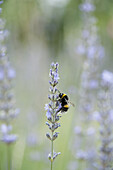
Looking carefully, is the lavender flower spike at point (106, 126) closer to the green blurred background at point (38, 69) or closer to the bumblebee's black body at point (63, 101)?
the bumblebee's black body at point (63, 101)

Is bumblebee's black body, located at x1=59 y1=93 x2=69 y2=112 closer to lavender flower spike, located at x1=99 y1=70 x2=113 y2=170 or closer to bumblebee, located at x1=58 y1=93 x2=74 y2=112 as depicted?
bumblebee, located at x1=58 y1=93 x2=74 y2=112

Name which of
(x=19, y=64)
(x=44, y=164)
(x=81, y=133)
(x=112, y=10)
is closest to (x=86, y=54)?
(x=81, y=133)

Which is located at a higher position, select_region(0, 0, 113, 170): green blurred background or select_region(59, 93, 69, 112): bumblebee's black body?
select_region(0, 0, 113, 170): green blurred background

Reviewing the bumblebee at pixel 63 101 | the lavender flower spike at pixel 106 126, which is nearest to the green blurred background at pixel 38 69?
the lavender flower spike at pixel 106 126

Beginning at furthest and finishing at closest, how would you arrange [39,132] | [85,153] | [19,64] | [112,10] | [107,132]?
[112,10]
[19,64]
[39,132]
[85,153]
[107,132]

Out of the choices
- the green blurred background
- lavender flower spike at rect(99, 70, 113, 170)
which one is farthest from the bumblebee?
the green blurred background

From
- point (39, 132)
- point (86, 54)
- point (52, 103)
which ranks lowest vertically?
point (52, 103)

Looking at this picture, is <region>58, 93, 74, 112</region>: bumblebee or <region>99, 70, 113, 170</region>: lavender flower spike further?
<region>99, 70, 113, 170</region>: lavender flower spike

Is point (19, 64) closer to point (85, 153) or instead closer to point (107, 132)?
point (85, 153)

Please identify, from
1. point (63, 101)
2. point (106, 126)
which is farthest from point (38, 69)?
point (63, 101)
